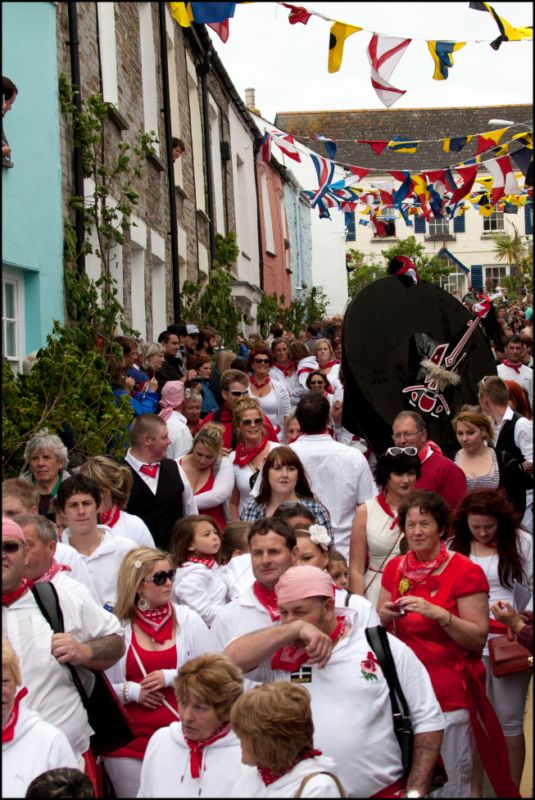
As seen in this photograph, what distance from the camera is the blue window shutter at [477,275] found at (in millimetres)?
57625

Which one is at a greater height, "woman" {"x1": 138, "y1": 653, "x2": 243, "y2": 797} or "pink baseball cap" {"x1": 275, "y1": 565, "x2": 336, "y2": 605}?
"pink baseball cap" {"x1": 275, "y1": 565, "x2": 336, "y2": 605}

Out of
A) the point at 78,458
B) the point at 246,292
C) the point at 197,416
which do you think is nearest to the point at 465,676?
the point at 78,458

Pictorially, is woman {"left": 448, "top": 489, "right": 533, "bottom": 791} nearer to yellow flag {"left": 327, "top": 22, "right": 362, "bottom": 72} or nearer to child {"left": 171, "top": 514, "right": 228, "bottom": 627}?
child {"left": 171, "top": 514, "right": 228, "bottom": 627}

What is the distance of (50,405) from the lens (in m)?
8.12

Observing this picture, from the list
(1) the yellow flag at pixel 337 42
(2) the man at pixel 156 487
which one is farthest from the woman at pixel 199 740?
(1) the yellow flag at pixel 337 42

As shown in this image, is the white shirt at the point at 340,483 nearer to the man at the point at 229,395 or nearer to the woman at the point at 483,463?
the woman at the point at 483,463

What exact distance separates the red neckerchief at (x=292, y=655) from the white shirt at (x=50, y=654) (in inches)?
28.6

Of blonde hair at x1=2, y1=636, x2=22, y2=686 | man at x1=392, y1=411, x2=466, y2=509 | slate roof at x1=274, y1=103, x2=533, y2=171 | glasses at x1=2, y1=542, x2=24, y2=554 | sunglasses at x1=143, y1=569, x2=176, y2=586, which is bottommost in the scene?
blonde hair at x1=2, y1=636, x2=22, y2=686

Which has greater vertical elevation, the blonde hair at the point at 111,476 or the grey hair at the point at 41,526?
the blonde hair at the point at 111,476

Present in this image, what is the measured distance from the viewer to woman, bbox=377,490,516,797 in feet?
16.9

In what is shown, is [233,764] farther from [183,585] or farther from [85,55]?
[85,55]

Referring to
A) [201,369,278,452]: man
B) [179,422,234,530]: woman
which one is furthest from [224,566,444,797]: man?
[201,369,278,452]: man

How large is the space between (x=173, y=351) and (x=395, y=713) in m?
8.93

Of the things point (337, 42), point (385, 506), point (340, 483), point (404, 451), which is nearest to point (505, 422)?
point (340, 483)
